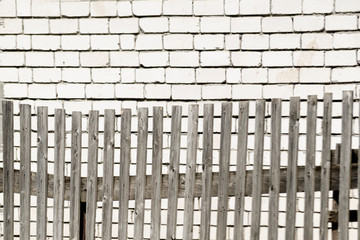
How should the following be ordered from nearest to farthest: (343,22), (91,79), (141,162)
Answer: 1. (141,162)
2. (343,22)
3. (91,79)

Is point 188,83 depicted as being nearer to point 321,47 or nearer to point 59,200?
point 321,47

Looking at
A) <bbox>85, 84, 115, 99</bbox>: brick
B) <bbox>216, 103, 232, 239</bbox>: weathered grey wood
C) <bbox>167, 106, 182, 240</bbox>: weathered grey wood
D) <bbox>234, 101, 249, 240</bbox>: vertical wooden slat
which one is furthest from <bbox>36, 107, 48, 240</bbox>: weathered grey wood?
<bbox>85, 84, 115, 99</bbox>: brick

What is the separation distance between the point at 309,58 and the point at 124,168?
259 centimetres

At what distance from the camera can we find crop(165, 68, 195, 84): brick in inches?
226

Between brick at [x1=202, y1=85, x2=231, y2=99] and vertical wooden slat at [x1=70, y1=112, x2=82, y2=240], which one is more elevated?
brick at [x1=202, y1=85, x2=231, y2=99]

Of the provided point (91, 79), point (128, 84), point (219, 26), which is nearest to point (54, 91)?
point (91, 79)

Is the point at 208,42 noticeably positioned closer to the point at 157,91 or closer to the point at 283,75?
the point at 157,91

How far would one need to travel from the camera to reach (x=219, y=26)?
18.6ft

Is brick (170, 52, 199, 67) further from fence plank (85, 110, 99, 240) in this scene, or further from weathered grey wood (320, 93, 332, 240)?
weathered grey wood (320, 93, 332, 240)

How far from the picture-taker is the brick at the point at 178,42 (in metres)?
5.72

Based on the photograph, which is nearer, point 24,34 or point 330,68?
point 330,68

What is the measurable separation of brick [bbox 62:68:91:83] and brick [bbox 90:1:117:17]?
1.99 feet

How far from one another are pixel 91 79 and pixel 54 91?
0.43 m

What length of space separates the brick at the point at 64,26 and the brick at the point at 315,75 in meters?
2.38
